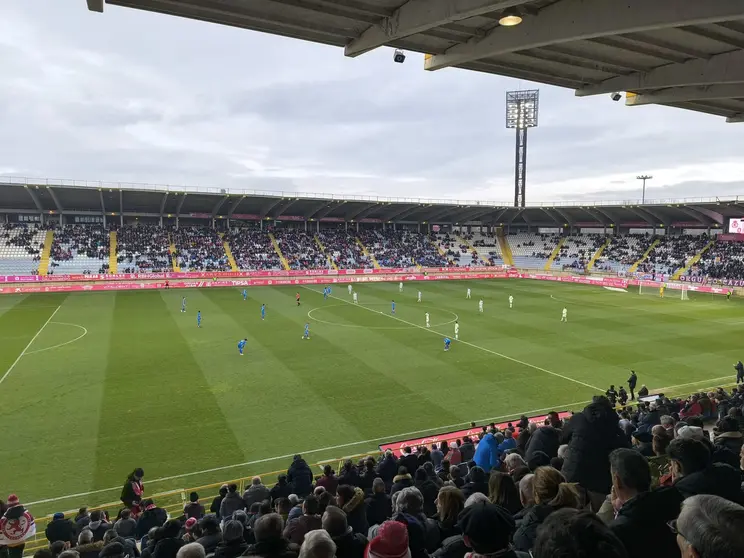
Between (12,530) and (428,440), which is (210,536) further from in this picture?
(428,440)

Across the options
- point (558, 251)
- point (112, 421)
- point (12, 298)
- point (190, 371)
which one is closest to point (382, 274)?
point (558, 251)

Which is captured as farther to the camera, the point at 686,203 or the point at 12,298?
the point at 686,203

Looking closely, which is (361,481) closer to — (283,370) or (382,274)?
(283,370)

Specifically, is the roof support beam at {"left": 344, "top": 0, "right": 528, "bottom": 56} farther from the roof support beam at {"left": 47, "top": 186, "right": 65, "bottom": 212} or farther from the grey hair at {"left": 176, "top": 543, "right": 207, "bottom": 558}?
the roof support beam at {"left": 47, "top": 186, "right": 65, "bottom": 212}

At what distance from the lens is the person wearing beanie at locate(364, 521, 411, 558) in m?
3.72

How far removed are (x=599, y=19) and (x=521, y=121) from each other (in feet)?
280

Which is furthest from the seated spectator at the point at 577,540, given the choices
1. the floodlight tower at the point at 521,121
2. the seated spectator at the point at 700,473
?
the floodlight tower at the point at 521,121

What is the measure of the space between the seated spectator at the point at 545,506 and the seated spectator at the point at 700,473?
93 centimetres

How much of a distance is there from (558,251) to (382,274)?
3254 centimetres

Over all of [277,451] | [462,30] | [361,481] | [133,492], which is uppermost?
[462,30]

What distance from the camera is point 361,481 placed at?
864cm

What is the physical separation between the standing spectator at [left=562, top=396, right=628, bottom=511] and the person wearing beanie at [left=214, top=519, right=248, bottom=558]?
3644 millimetres

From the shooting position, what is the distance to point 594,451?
550 centimetres

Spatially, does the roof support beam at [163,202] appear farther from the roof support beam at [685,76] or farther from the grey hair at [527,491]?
the grey hair at [527,491]
